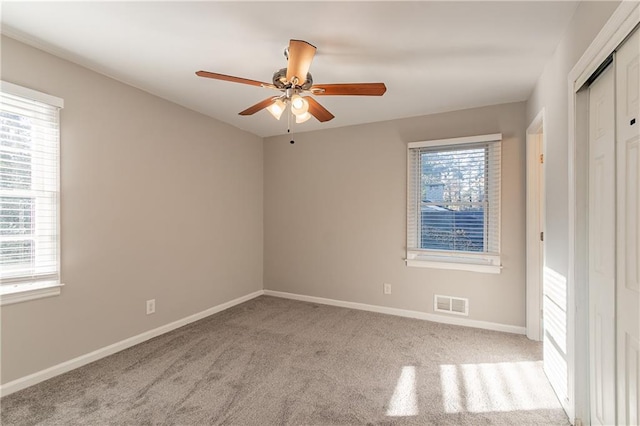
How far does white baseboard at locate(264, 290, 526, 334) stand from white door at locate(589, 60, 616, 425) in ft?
5.50

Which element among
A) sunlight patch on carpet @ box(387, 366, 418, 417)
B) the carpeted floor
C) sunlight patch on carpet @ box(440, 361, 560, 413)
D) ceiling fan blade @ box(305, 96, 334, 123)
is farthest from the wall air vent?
ceiling fan blade @ box(305, 96, 334, 123)

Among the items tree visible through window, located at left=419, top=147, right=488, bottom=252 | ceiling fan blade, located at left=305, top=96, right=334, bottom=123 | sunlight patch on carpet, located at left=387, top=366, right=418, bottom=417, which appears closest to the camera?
sunlight patch on carpet, located at left=387, top=366, right=418, bottom=417

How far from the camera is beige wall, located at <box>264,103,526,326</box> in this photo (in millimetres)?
3232

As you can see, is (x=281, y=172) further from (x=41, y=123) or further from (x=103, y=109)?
(x=41, y=123)

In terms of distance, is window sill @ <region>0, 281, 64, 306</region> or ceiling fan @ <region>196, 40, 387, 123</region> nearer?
ceiling fan @ <region>196, 40, 387, 123</region>

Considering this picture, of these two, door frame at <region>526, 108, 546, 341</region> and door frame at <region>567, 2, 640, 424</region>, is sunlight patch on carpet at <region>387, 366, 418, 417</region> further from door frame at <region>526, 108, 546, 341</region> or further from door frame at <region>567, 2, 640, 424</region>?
door frame at <region>526, 108, 546, 341</region>

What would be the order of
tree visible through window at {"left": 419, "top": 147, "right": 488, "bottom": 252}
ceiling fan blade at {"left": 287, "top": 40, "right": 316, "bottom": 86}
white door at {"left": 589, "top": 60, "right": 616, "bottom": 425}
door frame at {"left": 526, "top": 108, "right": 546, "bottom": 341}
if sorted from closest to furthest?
1. white door at {"left": 589, "top": 60, "right": 616, "bottom": 425}
2. ceiling fan blade at {"left": 287, "top": 40, "right": 316, "bottom": 86}
3. door frame at {"left": 526, "top": 108, "right": 546, "bottom": 341}
4. tree visible through window at {"left": 419, "top": 147, "right": 488, "bottom": 252}

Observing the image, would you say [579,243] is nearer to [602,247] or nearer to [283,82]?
[602,247]

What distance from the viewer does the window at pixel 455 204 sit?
3301 millimetres

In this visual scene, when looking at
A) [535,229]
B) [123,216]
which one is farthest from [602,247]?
[123,216]

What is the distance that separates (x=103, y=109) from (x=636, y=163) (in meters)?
3.61

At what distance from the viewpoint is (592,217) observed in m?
1.65

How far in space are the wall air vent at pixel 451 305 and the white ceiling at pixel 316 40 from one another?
89.5 inches

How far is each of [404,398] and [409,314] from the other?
1713 mm
